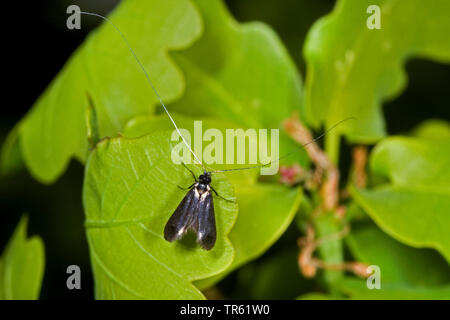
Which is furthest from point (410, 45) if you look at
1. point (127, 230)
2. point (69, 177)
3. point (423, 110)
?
point (69, 177)

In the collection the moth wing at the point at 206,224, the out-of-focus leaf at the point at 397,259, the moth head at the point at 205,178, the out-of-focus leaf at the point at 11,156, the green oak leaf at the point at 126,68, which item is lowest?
the out-of-focus leaf at the point at 397,259

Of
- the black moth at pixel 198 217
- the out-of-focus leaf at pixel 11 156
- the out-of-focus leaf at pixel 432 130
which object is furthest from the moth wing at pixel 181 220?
the out-of-focus leaf at pixel 432 130

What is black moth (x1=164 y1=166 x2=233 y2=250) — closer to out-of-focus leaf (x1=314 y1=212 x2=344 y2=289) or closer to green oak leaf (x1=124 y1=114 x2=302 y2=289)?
green oak leaf (x1=124 y1=114 x2=302 y2=289)

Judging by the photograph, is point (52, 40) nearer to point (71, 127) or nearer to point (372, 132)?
point (71, 127)

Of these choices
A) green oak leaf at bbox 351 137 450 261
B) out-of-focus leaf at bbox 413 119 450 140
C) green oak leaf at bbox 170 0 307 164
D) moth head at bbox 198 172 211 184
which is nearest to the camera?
moth head at bbox 198 172 211 184

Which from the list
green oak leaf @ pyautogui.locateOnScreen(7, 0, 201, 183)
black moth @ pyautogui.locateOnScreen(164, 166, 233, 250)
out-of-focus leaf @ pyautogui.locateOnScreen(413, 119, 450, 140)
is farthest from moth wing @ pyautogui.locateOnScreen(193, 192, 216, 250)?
out-of-focus leaf @ pyautogui.locateOnScreen(413, 119, 450, 140)

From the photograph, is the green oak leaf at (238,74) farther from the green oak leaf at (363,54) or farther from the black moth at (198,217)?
the black moth at (198,217)
